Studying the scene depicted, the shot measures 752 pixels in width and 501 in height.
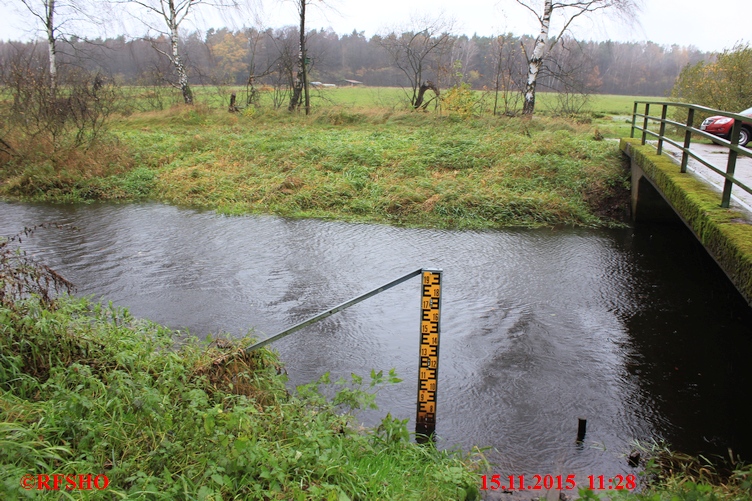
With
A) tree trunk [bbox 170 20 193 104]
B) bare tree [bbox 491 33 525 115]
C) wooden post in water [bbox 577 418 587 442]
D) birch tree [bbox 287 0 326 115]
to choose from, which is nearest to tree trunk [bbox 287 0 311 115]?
birch tree [bbox 287 0 326 115]

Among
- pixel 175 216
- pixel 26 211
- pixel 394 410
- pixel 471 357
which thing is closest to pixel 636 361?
pixel 471 357

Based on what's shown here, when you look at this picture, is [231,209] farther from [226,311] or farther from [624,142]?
[624,142]

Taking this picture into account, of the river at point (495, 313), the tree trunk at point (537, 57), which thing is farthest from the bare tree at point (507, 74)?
the river at point (495, 313)

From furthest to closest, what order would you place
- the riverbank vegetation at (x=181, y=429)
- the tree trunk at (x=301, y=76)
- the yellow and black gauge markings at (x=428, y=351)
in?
the tree trunk at (x=301, y=76)
the yellow and black gauge markings at (x=428, y=351)
the riverbank vegetation at (x=181, y=429)

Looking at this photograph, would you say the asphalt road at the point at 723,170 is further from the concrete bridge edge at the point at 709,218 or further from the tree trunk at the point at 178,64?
the tree trunk at the point at 178,64

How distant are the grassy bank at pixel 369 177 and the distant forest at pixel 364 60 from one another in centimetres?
558

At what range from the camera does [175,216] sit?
39.7 ft

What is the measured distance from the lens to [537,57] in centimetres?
2145

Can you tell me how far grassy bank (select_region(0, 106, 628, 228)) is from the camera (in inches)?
489

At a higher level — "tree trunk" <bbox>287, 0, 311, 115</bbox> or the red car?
"tree trunk" <bbox>287, 0, 311, 115</bbox>

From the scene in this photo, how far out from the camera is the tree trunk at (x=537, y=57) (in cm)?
2111

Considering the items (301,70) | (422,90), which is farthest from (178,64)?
(422,90)

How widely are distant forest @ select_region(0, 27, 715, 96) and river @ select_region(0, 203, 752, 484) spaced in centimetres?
1212

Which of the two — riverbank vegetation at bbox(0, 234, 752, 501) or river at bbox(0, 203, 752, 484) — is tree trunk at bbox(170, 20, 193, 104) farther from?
riverbank vegetation at bbox(0, 234, 752, 501)
